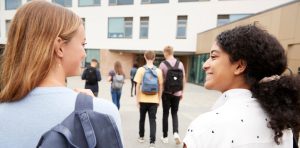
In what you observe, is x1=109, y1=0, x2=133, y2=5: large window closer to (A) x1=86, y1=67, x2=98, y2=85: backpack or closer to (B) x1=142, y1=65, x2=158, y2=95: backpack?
(A) x1=86, y1=67, x2=98, y2=85: backpack

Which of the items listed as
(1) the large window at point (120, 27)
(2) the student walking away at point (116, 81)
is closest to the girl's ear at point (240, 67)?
(2) the student walking away at point (116, 81)

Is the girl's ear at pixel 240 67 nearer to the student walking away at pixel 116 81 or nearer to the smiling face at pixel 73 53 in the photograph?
the smiling face at pixel 73 53

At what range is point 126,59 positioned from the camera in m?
24.8

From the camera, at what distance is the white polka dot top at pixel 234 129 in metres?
1.09

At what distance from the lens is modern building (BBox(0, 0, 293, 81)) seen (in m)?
20.1

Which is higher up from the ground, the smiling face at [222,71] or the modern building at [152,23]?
the modern building at [152,23]

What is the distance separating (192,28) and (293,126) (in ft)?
67.7

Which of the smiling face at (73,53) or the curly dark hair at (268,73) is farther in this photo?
the curly dark hair at (268,73)

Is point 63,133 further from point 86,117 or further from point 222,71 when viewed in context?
point 222,71

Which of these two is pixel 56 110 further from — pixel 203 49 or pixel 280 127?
pixel 203 49

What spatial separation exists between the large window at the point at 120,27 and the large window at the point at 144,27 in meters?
1.17

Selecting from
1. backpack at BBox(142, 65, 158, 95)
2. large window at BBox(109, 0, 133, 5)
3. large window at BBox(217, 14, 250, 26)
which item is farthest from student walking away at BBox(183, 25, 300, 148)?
large window at BBox(109, 0, 133, 5)

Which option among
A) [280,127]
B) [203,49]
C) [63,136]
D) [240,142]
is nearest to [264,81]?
[280,127]

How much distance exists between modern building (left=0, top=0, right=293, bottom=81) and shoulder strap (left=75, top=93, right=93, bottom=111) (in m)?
19.0
